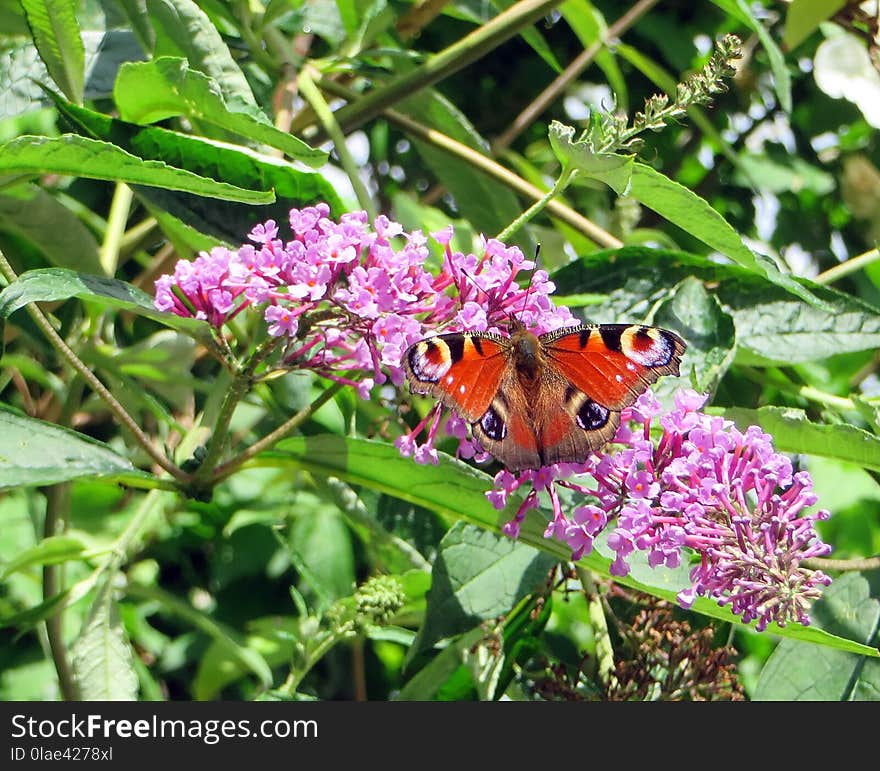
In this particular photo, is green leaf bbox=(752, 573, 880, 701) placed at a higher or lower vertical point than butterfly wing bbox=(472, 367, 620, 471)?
lower

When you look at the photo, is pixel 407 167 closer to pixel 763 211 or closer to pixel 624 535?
pixel 763 211

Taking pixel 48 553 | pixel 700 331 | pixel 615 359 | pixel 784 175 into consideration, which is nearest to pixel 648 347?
pixel 615 359

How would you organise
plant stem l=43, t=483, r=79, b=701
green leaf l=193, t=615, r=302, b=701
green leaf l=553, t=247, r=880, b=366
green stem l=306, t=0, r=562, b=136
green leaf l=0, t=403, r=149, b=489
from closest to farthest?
green leaf l=0, t=403, r=149, b=489 → green leaf l=553, t=247, r=880, b=366 → plant stem l=43, t=483, r=79, b=701 → green stem l=306, t=0, r=562, b=136 → green leaf l=193, t=615, r=302, b=701

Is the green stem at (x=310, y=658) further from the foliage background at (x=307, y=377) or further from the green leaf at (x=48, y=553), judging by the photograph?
the green leaf at (x=48, y=553)

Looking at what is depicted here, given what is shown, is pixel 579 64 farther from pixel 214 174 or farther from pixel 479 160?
pixel 214 174

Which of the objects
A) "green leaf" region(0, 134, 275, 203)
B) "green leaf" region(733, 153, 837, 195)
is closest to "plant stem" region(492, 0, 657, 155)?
"green leaf" region(733, 153, 837, 195)

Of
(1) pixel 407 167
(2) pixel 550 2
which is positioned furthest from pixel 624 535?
(1) pixel 407 167

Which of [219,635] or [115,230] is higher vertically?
[115,230]

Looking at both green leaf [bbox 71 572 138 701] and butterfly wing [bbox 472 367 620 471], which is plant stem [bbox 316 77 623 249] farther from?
green leaf [bbox 71 572 138 701]
